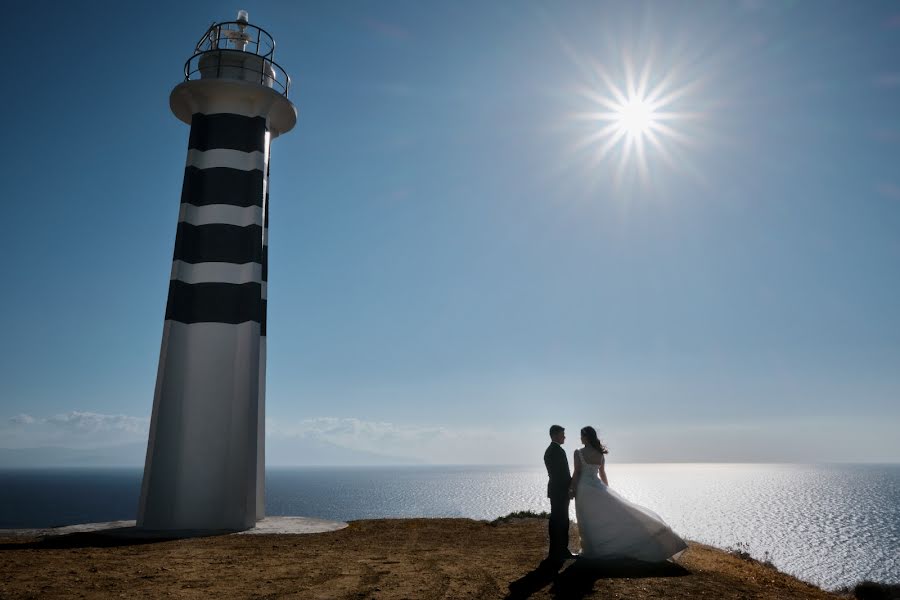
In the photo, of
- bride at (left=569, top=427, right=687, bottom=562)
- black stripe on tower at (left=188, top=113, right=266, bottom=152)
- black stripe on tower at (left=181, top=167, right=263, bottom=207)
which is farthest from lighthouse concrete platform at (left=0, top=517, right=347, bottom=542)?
black stripe on tower at (left=188, top=113, right=266, bottom=152)

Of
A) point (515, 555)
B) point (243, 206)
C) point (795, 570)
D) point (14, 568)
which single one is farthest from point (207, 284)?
point (795, 570)

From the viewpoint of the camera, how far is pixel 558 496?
9.91 metres

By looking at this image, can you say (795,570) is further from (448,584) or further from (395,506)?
(395,506)

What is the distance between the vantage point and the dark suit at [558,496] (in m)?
9.69

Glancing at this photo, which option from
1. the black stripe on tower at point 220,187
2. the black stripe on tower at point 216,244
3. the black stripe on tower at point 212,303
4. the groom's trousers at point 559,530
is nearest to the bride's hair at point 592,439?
the groom's trousers at point 559,530

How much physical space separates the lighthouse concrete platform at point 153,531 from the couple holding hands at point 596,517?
761 cm

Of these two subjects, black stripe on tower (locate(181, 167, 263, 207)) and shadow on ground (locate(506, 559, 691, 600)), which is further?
black stripe on tower (locate(181, 167, 263, 207))

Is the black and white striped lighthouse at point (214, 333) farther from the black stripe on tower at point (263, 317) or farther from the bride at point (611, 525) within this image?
the bride at point (611, 525)

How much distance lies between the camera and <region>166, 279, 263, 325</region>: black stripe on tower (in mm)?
16219

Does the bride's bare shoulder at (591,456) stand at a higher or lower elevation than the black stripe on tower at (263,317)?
lower

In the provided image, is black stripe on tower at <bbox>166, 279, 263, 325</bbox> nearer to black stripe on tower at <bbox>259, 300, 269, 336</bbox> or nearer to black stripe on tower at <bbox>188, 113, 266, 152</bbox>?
black stripe on tower at <bbox>259, 300, 269, 336</bbox>

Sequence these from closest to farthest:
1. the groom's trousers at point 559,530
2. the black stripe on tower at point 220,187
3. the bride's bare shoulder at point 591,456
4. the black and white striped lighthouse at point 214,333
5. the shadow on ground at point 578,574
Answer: the shadow on ground at point 578,574 → the groom's trousers at point 559,530 → the bride's bare shoulder at point 591,456 → the black and white striped lighthouse at point 214,333 → the black stripe on tower at point 220,187

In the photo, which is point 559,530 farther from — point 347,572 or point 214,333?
point 214,333

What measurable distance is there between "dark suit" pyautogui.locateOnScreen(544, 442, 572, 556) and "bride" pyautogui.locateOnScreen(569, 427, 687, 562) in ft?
0.66
